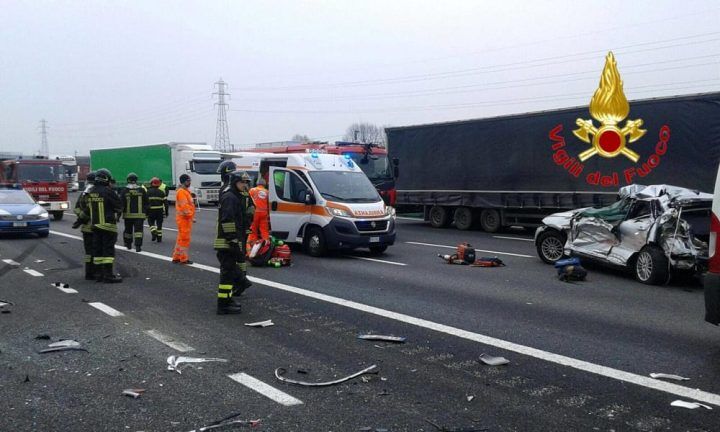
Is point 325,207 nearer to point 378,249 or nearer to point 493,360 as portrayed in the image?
Result: point 378,249

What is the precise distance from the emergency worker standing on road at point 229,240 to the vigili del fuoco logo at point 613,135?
1111 cm

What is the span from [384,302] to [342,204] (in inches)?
201

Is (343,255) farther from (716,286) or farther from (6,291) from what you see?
(716,286)

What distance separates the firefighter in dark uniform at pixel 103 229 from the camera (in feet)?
35.2

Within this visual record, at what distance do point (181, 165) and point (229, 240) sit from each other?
2920 cm

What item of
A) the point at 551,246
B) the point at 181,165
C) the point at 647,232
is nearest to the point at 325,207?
the point at 551,246

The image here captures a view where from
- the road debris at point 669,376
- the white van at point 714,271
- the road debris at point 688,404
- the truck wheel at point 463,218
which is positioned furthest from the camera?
the truck wheel at point 463,218

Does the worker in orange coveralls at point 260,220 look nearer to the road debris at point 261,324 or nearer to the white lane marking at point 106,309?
the white lane marking at point 106,309

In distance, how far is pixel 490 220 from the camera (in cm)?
2033

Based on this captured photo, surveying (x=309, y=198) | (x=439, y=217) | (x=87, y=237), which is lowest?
(x=439, y=217)

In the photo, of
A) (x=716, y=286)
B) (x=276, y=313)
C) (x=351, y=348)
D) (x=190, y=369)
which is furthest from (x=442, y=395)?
(x=276, y=313)

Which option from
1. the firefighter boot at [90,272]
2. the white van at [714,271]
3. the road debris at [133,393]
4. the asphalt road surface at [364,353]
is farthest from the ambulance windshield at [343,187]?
the road debris at [133,393]

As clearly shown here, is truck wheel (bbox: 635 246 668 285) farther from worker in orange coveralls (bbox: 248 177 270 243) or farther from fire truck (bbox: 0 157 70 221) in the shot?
fire truck (bbox: 0 157 70 221)

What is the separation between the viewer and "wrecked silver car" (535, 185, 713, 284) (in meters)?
10.5
